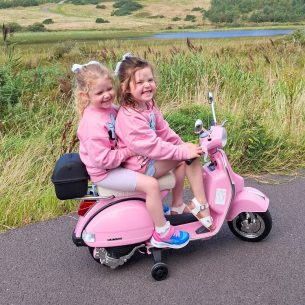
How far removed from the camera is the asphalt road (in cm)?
310

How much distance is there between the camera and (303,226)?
13.0ft

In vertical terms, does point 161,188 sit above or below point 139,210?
above

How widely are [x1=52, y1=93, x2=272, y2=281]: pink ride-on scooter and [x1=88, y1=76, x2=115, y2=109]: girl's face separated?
1.38 feet

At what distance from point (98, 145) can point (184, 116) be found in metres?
3.40

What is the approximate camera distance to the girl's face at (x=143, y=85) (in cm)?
322

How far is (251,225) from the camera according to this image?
3.74 metres

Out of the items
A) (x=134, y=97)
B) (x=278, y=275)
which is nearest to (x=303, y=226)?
(x=278, y=275)

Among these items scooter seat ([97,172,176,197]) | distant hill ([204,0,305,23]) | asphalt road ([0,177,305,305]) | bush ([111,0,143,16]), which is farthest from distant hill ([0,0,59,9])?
scooter seat ([97,172,176,197])

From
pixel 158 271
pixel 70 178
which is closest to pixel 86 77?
pixel 70 178

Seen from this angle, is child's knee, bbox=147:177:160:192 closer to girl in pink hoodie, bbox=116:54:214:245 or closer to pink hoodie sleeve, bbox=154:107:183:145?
girl in pink hoodie, bbox=116:54:214:245

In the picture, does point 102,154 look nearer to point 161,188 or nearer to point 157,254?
point 161,188

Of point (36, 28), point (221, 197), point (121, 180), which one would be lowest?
point (36, 28)

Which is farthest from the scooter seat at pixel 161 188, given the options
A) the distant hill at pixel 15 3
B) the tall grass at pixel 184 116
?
the distant hill at pixel 15 3

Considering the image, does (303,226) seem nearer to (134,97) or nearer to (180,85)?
(134,97)
